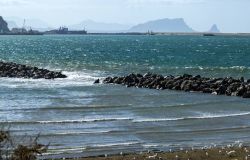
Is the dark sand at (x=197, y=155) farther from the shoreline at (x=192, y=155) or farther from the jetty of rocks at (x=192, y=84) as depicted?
the jetty of rocks at (x=192, y=84)

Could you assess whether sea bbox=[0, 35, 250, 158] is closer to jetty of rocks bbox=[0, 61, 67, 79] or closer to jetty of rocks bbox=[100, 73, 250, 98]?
jetty of rocks bbox=[100, 73, 250, 98]

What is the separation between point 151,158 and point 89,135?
5.77 m

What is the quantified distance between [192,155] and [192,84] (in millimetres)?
24835

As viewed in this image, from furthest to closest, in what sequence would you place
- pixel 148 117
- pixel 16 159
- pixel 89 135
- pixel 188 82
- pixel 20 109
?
pixel 188 82 < pixel 20 109 < pixel 148 117 < pixel 89 135 < pixel 16 159

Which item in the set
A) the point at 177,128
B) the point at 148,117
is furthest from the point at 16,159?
the point at 148,117

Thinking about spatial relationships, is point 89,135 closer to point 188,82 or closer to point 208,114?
point 208,114

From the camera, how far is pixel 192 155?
1745cm

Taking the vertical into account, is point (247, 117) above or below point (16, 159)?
below

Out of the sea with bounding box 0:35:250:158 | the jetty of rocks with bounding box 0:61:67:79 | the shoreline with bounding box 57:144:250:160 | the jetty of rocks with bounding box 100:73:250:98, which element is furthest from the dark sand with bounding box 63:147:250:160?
the jetty of rocks with bounding box 0:61:67:79

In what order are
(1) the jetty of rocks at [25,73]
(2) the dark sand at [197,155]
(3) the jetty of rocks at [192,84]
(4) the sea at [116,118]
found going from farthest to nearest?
(1) the jetty of rocks at [25,73], (3) the jetty of rocks at [192,84], (4) the sea at [116,118], (2) the dark sand at [197,155]

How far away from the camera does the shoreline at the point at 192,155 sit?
17.1 metres

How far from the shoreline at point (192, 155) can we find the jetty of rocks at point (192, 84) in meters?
19.7

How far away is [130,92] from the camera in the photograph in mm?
39562

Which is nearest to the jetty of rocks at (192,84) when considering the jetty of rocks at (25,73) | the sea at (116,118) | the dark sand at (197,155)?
the sea at (116,118)
